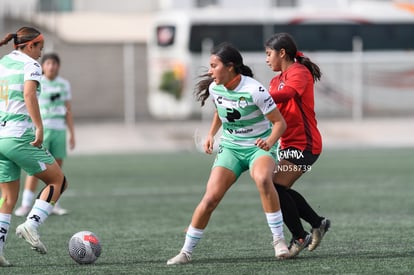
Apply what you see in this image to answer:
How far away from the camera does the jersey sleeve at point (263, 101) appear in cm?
806

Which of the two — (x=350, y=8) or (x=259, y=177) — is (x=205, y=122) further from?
(x=259, y=177)

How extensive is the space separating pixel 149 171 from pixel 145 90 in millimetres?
14701

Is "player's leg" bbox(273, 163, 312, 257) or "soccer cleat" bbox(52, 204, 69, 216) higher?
"player's leg" bbox(273, 163, 312, 257)

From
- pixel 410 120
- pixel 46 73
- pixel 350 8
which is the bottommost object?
pixel 410 120

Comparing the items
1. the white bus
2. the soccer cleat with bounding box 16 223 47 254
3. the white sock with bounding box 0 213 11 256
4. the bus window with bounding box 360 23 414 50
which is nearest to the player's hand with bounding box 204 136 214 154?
the soccer cleat with bounding box 16 223 47 254

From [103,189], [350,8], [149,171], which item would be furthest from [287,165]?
[350,8]

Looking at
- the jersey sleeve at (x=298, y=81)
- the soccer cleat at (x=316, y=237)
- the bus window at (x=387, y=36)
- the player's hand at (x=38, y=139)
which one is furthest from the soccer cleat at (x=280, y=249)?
the bus window at (x=387, y=36)

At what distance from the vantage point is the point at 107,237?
10.4 m

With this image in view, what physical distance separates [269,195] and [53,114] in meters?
5.65

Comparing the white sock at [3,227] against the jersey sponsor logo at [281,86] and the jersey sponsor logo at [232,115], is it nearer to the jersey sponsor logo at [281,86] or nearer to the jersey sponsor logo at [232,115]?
the jersey sponsor logo at [232,115]

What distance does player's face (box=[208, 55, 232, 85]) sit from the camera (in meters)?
8.17

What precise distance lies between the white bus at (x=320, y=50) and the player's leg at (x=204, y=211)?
24504mm

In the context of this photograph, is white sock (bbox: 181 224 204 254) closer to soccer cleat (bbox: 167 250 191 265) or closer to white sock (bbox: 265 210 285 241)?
soccer cleat (bbox: 167 250 191 265)

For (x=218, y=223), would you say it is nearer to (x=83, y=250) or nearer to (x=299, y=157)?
(x=299, y=157)
